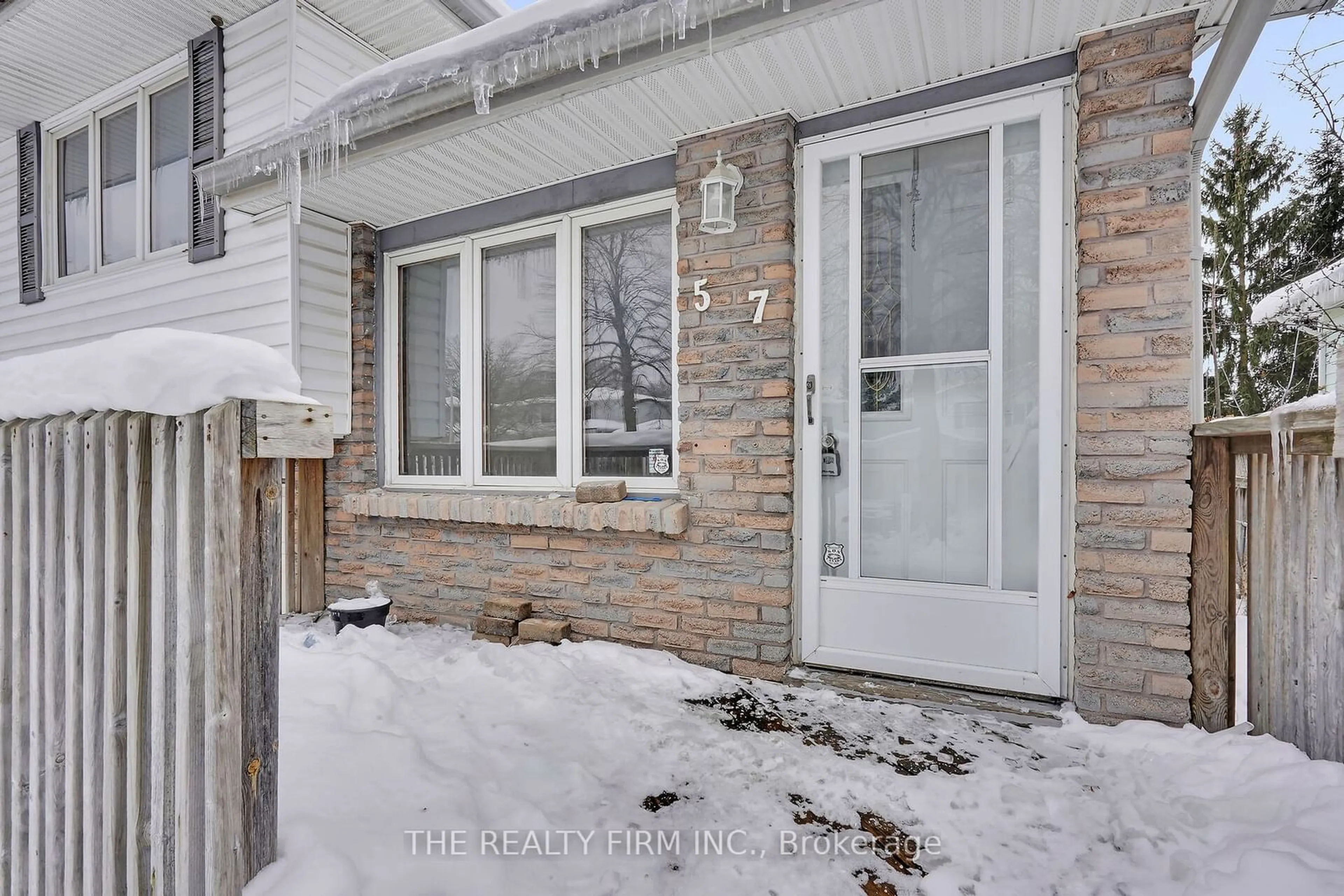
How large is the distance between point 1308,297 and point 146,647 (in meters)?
6.50

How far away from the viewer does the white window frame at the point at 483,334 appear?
2.95m

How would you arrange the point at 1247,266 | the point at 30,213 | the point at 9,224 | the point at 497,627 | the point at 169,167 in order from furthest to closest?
the point at 1247,266, the point at 9,224, the point at 30,213, the point at 169,167, the point at 497,627

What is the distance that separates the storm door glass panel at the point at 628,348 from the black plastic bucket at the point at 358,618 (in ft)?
4.51

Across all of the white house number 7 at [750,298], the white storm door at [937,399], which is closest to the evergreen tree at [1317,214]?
the white storm door at [937,399]

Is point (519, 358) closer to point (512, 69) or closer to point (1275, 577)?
point (512, 69)

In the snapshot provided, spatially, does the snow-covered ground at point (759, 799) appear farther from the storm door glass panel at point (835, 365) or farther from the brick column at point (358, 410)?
the brick column at point (358, 410)

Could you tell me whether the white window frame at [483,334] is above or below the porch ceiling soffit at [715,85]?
below

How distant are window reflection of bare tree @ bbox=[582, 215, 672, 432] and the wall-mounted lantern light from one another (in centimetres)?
43

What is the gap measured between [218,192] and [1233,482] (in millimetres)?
4346

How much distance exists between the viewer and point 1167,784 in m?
1.69

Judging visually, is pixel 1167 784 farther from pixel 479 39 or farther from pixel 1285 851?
pixel 479 39

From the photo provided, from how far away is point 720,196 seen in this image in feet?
8.13

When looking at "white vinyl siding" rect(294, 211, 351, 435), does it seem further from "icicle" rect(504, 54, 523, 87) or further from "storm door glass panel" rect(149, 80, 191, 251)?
"icicle" rect(504, 54, 523, 87)

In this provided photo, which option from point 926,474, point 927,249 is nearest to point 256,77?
point 927,249
